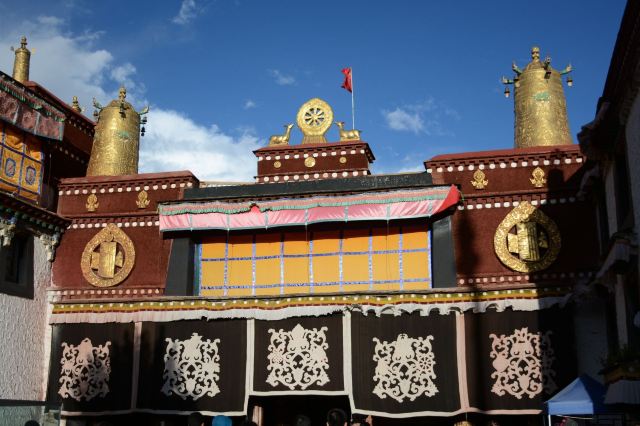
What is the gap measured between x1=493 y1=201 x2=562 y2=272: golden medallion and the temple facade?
0.04m

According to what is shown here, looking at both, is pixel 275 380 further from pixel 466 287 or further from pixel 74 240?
pixel 74 240

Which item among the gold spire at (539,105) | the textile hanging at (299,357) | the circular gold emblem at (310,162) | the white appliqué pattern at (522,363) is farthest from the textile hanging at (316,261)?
the gold spire at (539,105)

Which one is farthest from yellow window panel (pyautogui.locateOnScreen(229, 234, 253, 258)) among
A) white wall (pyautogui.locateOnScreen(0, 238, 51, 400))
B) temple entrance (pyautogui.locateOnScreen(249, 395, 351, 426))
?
white wall (pyautogui.locateOnScreen(0, 238, 51, 400))

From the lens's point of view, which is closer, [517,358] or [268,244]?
[517,358]

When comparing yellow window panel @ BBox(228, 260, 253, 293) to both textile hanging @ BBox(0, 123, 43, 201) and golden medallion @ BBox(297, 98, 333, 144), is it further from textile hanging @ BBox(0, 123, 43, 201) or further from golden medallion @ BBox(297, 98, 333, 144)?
textile hanging @ BBox(0, 123, 43, 201)

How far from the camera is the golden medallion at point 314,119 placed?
20500 mm

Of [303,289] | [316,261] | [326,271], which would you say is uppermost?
[316,261]

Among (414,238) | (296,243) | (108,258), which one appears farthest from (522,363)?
(108,258)

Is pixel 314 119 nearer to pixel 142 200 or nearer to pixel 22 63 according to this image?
pixel 142 200

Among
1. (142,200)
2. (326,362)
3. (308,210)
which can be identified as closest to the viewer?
(326,362)

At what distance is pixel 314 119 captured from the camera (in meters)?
20.7

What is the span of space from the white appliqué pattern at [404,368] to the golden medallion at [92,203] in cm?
828

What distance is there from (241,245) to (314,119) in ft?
15.5

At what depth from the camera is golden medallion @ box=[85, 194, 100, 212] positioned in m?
19.0
